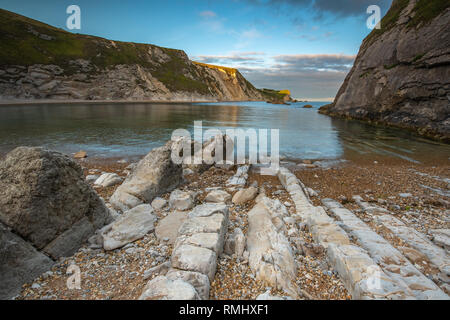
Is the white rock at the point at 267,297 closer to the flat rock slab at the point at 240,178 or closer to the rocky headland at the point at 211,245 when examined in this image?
the rocky headland at the point at 211,245

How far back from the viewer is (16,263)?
3.68 metres

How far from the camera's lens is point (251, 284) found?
3887mm

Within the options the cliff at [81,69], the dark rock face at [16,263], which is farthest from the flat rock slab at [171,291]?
the cliff at [81,69]

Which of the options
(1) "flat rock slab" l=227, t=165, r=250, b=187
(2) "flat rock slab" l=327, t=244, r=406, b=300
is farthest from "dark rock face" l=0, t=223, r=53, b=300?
(1) "flat rock slab" l=227, t=165, r=250, b=187

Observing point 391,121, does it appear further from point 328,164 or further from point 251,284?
point 251,284

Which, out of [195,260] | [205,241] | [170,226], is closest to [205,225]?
[205,241]

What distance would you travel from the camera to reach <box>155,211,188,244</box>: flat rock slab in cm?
519

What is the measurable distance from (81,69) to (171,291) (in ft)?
331

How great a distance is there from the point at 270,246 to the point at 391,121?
36.2 metres

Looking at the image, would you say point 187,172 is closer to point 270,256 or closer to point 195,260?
point 195,260

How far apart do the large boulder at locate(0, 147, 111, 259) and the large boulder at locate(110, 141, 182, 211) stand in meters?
1.66

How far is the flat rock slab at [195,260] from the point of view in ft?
12.5

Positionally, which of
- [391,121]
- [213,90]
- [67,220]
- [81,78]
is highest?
[213,90]
